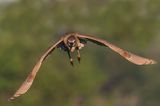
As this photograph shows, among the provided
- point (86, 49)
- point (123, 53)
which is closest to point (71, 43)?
point (123, 53)

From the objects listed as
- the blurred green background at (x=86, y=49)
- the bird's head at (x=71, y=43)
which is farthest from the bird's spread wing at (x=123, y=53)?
the blurred green background at (x=86, y=49)

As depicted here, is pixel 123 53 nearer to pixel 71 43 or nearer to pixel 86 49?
pixel 71 43

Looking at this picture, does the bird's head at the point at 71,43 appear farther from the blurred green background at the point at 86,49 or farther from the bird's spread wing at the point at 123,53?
the blurred green background at the point at 86,49

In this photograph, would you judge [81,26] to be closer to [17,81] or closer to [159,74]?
[159,74]

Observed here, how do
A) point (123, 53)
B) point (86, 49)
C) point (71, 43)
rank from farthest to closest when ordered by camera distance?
point (86, 49) → point (123, 53) → point (71, 43)

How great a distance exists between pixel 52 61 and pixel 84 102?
6675mm

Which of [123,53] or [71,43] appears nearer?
[71,43]

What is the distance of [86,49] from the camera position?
10294 cm

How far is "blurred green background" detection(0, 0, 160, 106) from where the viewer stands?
76.2 m

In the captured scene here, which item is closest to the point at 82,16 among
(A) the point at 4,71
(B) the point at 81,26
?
(B) the point at 81,26

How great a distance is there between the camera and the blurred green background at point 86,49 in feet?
250

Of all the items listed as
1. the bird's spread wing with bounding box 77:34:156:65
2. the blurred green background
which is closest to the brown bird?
the bird's spread wing with bounding box 77:34:156:65

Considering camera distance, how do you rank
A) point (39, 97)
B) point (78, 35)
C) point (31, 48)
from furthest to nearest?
point (31, 48), point (39, 97), point (78, 35)

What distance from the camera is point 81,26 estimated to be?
389ft
